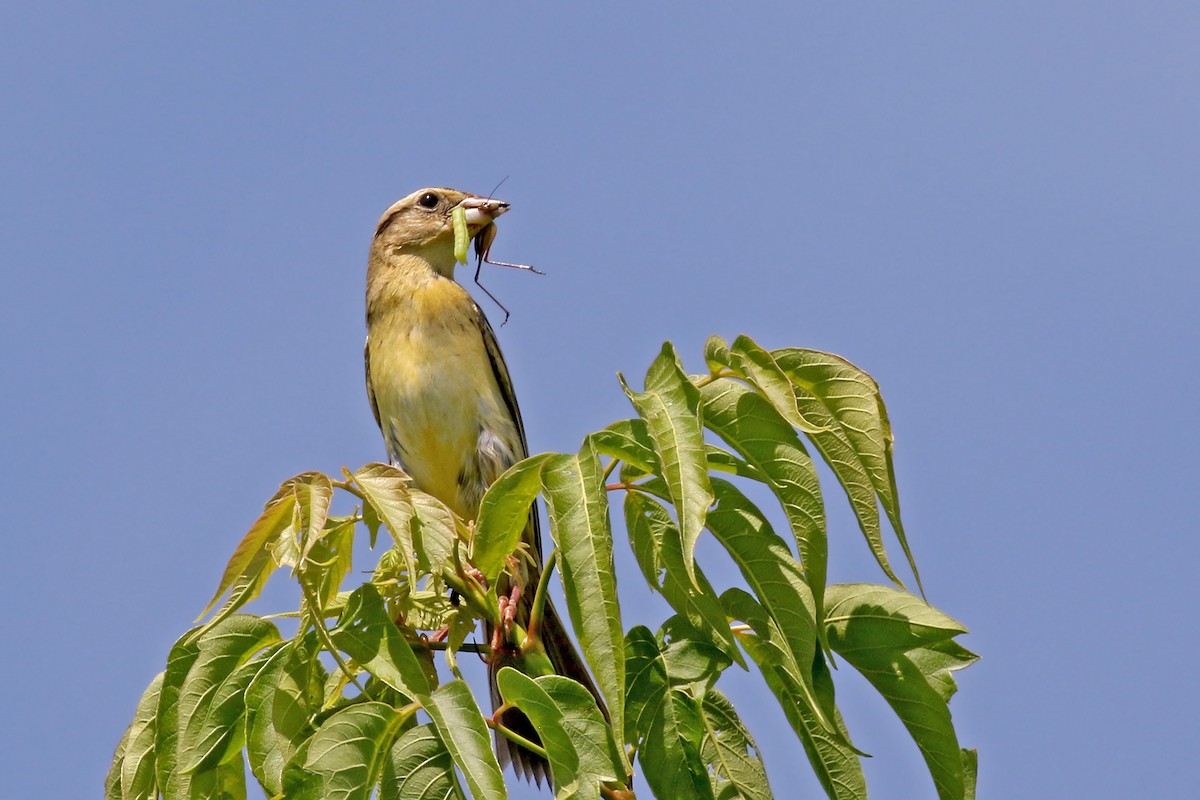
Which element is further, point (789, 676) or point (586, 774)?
point (789, 676)

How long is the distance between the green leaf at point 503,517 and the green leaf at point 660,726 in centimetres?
40

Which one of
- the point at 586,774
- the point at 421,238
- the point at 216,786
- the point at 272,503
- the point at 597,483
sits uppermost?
the point at 421,238

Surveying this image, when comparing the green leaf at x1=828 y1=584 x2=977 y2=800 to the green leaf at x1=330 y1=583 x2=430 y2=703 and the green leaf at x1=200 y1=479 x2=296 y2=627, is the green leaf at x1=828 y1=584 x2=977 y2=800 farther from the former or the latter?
the green leaf at x1=200 y1=479 x2=296 y2=627

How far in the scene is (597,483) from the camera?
8.39 feet

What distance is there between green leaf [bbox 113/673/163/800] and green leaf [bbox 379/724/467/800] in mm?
730

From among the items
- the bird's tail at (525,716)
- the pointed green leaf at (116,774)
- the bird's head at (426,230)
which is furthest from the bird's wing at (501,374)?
the pointed green leaf at (116,774)

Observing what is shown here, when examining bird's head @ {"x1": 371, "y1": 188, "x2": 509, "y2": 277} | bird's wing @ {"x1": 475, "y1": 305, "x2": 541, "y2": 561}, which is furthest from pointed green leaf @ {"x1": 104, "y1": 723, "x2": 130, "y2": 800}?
bird's head @ {"x1": 371, "y1": 188, "x2": 509, "y2": 277}

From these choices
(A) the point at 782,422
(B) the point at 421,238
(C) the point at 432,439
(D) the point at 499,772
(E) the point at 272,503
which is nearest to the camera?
(D) the point at 499,772

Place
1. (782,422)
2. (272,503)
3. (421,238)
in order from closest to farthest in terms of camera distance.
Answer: (782,422)
(272,503)
(421,238)

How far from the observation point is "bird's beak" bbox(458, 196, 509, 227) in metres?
6.27

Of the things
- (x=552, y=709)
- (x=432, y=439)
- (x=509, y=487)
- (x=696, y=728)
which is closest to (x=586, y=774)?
(x=552, y=709)

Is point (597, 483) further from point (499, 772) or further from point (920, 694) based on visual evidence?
point (920, 694)

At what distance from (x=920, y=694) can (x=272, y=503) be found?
1591mm

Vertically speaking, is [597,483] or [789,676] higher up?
[597,483]
